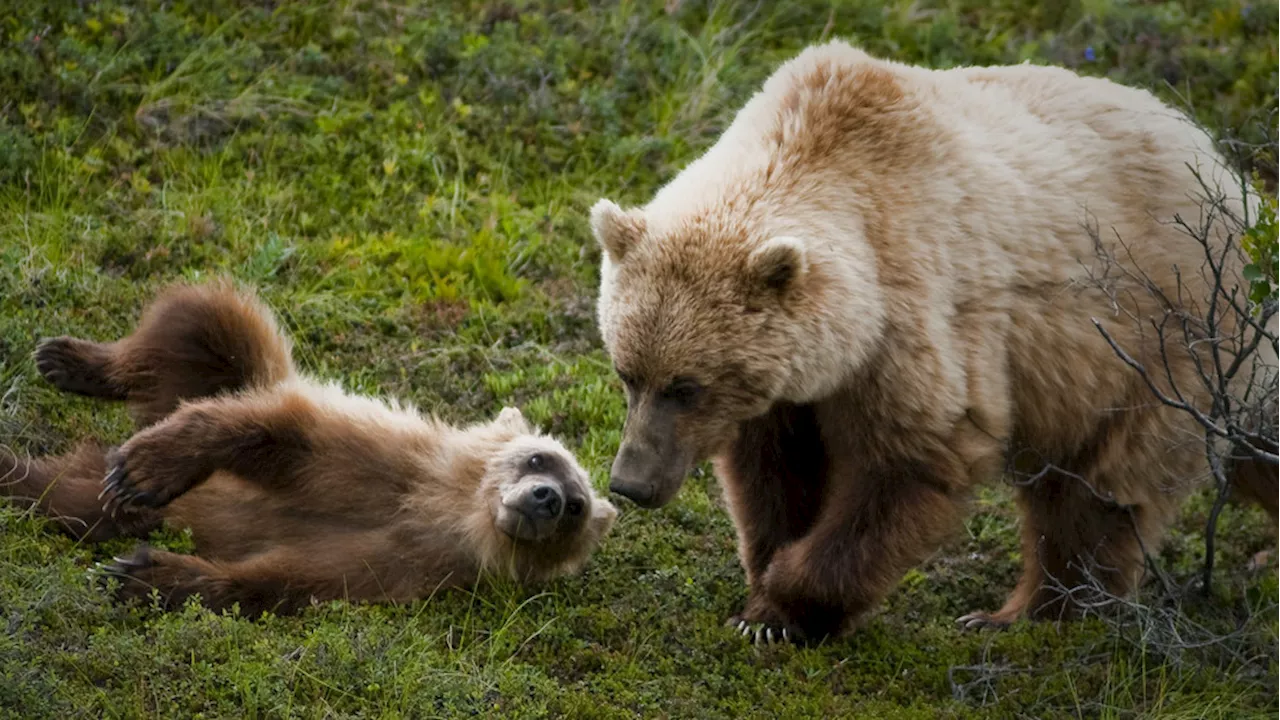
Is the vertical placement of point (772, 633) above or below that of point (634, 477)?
below

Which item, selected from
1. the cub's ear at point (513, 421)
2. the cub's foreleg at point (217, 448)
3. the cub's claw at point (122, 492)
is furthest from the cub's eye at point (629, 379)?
the cub's claw at point (122, 492)

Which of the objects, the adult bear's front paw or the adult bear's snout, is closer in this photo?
the adult bear's snout

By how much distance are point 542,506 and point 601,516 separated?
21.9 inches

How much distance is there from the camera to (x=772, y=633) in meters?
6.11

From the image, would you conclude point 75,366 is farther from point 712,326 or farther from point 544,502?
point 712,326

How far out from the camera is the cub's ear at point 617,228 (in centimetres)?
563

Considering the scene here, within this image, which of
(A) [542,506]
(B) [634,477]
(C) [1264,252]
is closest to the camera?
(C) [1264,252]

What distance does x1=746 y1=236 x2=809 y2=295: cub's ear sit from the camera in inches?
209

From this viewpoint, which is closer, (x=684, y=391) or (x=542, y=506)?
(x=684, y=391)

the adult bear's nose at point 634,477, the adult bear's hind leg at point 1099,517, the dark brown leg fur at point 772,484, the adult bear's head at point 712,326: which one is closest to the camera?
the adult bear's head at point 712,326

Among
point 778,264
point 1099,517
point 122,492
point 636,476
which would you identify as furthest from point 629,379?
point 1099,517

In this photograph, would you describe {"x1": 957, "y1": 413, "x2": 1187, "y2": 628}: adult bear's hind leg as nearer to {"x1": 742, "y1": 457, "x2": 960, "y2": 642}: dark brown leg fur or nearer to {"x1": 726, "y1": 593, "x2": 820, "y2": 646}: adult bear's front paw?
{"x1": 742, "y1": 457, "x2": 960, "y2": 642}: dark brown leg fur

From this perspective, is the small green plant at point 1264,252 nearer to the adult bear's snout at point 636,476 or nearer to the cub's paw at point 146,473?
the adult bear's snout at point 636,476

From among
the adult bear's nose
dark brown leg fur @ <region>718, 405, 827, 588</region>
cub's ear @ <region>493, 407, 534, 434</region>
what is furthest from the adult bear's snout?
cub's ear @ <region>493, 407, 534, 434</region>
